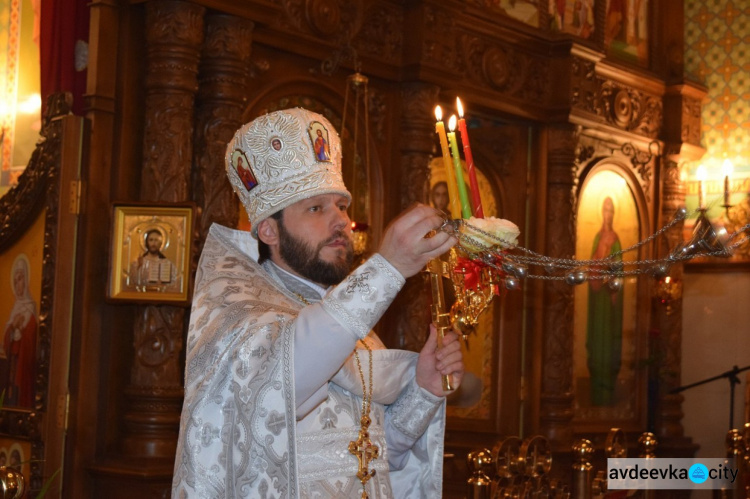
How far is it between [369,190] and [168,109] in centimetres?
174

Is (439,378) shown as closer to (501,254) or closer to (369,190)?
(501,254)

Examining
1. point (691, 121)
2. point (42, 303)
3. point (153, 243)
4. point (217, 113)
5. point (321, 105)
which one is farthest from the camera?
point (691, 121)

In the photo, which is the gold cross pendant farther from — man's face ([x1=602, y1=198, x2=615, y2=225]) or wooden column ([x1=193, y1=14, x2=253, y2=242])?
man's face ([x1=602, y1=198, x2=615, y2=225])

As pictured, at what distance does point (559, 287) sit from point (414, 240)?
5829mm

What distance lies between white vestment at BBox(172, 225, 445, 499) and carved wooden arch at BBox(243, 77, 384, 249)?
2889 millimetres

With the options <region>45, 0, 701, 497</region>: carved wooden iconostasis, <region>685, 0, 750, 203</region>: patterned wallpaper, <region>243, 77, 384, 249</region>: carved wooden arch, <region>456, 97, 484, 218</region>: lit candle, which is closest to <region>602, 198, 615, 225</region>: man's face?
<region>45, 0, 701, 497</region>: carved wooden iconostasis

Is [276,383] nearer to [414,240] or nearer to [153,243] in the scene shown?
[414,240]

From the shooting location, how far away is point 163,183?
510 centimetres

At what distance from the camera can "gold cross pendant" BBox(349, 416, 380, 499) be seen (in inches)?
111

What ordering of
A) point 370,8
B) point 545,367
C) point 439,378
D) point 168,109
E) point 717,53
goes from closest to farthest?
point 439,378
point 168,109
point 370,8
point 545,367
point 717,53

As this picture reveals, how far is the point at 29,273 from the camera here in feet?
17.7

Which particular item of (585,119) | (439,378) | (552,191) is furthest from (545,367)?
(439,378)

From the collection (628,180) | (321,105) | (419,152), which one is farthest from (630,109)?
(321,105)

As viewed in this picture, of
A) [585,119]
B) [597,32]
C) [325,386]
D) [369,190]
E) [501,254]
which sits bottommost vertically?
[325,386]
